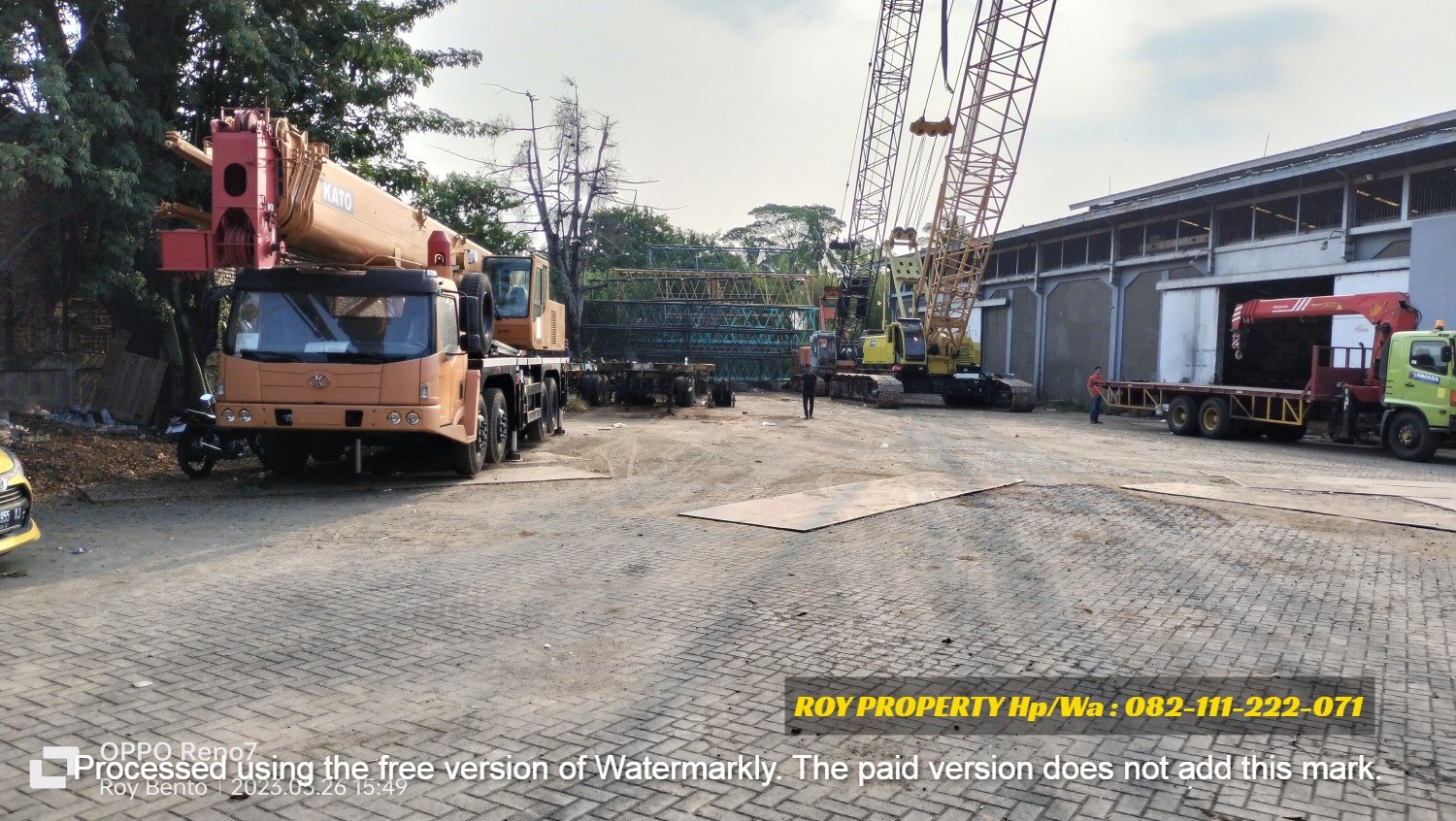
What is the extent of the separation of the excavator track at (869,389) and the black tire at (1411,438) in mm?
16181

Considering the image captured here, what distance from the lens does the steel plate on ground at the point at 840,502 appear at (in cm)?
987

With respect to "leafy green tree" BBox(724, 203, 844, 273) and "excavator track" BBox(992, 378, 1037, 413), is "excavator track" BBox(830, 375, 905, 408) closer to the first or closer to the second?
"excavator track" BBox(992, 378, 1037, 413)

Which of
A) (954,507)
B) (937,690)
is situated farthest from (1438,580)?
(937,690)

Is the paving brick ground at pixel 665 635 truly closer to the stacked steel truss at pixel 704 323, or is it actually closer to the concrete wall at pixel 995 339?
the concrete wall at pixel 995 339

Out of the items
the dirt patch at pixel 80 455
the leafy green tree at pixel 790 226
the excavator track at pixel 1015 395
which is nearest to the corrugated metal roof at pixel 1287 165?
the excavator track at pixel 1015 395

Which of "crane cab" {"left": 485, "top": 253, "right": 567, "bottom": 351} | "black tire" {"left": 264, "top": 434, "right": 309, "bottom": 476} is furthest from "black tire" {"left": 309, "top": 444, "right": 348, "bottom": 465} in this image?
"crane cab" {"left": 485, "top": 253, "right": 567, "bottom": 351}

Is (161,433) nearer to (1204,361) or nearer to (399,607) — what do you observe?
(399,607)

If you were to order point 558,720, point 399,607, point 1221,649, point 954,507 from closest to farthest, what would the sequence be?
point 558,720 → point 1221,649 → point 399,607 → point 954,507

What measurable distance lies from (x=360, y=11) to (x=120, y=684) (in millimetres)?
14447

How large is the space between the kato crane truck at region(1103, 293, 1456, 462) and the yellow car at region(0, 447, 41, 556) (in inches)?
816

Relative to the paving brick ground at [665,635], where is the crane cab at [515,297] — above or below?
above

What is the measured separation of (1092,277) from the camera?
35594 millimetres

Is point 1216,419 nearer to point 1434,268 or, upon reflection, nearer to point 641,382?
point 1434,268

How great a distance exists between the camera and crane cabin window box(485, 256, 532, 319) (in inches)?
672
